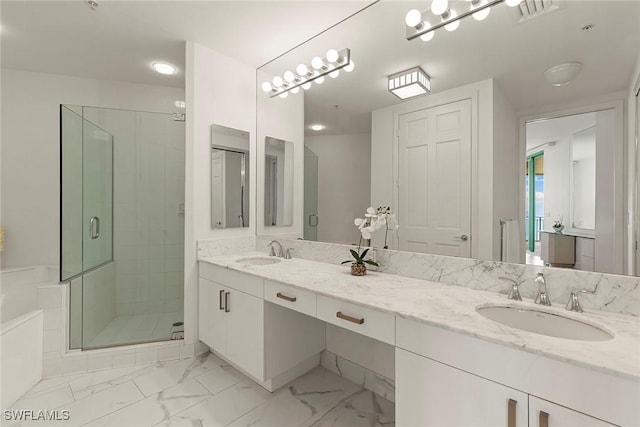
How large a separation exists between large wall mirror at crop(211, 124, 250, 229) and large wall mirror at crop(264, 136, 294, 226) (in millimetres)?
179

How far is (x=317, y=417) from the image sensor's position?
5.03 ft

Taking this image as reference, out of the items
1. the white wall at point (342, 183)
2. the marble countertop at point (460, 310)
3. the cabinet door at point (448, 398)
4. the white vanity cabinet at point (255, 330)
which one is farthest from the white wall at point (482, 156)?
the white vanity cabinet at point (255, 330)

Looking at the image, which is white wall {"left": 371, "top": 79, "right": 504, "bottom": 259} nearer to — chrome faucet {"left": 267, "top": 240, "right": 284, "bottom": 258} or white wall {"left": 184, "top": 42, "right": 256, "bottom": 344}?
chrome faucet {"left": 267, "top": 240, "right": 284, "bottom": 258}

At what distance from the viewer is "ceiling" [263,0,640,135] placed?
109 centimetres

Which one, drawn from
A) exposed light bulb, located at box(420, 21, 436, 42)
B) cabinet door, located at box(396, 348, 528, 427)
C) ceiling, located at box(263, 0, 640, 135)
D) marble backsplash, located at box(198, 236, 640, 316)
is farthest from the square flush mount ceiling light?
cabinet door, located at box(396, 348, 528, 427)

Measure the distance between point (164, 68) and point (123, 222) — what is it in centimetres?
149

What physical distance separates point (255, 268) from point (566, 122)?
69.0 inches

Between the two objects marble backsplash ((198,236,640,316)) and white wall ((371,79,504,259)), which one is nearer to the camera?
marble backsplash ((198,236,640,316))

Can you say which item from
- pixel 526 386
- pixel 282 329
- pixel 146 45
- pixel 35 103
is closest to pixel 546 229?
pixel 526 386

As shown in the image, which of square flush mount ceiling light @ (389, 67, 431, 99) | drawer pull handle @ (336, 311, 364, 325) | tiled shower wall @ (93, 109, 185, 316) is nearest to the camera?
drawer pull handle @ (336, 311, 364, 325)

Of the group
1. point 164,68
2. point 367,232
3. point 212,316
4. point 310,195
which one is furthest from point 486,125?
point 164,68

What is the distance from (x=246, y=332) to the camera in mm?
1723

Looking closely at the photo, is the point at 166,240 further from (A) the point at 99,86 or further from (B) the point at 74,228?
(A) the point at 99,86

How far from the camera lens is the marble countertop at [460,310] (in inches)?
28.6
